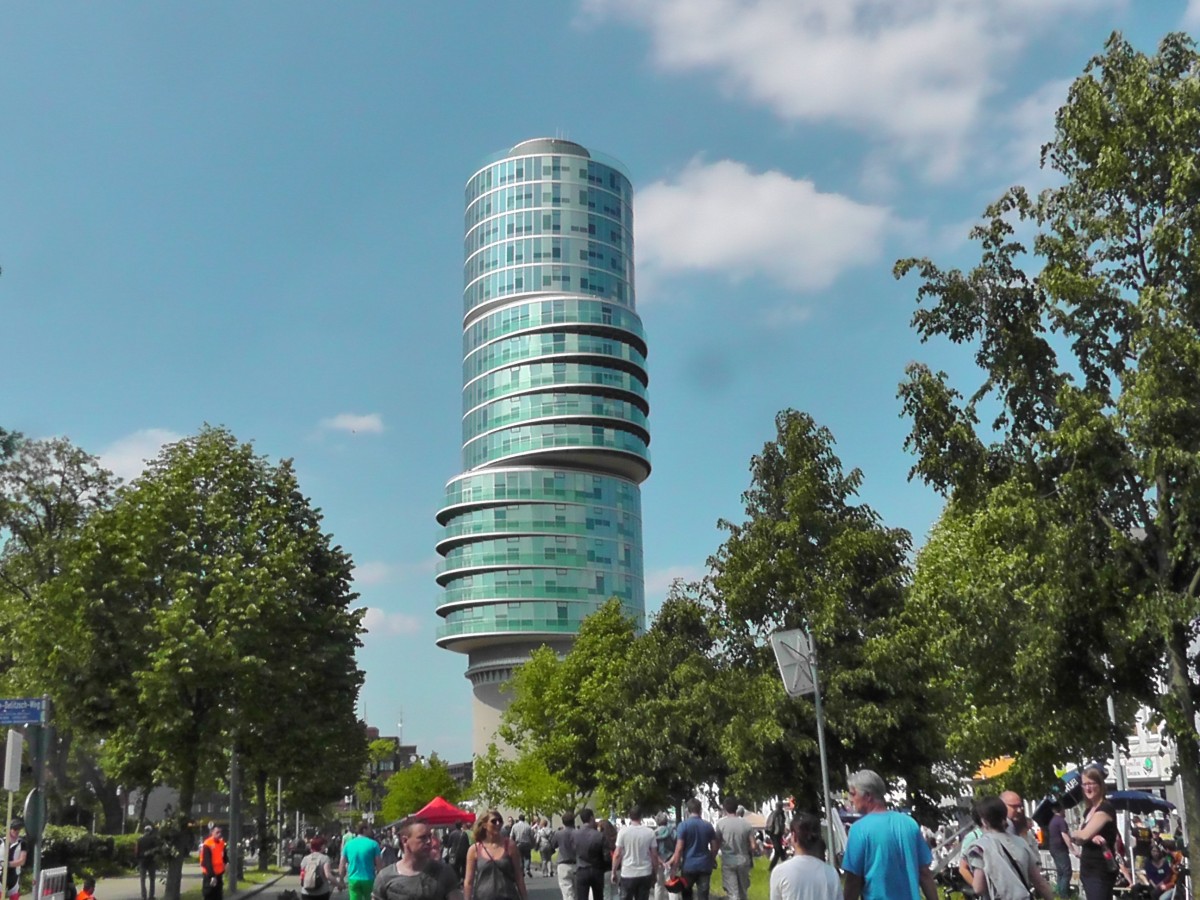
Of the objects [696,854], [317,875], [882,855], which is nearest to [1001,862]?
[882,855]

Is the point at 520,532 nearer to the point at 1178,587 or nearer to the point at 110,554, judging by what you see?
the point at 110,554

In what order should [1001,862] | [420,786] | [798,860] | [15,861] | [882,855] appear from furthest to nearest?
1. [420,786]
2. [15,861]
3. [1001,862]
4. [882,855]
5. [798,860]

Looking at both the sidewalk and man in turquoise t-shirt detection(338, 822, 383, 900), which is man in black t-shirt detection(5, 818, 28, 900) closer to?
man in turquoise t-shirt detection(338, 822, 383, 900)

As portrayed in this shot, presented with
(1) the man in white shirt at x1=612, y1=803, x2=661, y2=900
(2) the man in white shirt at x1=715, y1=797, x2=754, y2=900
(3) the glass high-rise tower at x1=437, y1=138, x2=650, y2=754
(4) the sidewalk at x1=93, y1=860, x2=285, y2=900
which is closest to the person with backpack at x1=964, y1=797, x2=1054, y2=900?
(1) the man in white shirt at x1=612, y1=803, x2=661, y2=900

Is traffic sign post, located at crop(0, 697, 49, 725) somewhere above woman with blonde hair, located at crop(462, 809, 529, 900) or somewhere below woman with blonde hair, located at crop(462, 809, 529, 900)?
above

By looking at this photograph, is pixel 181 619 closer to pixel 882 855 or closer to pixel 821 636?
pixel 821 636

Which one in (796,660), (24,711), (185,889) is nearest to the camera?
(796,660)

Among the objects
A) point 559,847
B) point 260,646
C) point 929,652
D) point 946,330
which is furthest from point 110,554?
point 946,330

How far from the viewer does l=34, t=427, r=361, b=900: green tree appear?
2889 centimetres

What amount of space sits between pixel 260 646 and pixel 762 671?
13.2 meters

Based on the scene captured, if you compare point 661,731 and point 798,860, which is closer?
point 798,860

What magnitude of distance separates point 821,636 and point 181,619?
1520cm

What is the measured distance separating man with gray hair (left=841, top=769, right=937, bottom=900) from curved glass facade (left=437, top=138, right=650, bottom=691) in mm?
105298

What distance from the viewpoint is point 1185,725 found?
14289mm
